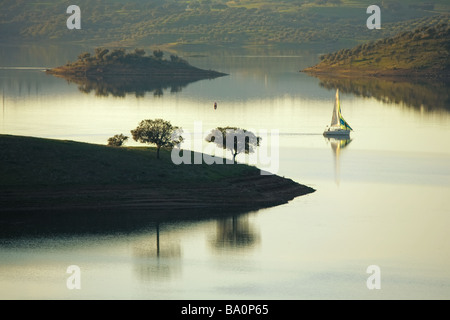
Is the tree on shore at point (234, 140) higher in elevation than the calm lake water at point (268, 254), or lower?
higher

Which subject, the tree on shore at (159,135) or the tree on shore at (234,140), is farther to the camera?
the tree on shore at (234,140)

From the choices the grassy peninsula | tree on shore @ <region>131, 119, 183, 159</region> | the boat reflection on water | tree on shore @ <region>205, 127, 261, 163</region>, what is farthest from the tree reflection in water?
the boat reflection on water

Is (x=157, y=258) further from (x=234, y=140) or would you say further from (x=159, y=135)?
(x=234, y=140)

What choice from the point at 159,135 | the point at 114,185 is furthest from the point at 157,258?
the point at 159,135

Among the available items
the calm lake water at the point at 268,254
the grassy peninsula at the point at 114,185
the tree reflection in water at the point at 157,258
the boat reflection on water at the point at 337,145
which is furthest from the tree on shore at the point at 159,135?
the boat reflection on water at the point at 337,145

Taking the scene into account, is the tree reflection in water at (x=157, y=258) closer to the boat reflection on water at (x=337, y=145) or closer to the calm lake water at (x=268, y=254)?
the calm lake water at (x=268, y=254)

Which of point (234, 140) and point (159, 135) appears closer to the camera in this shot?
point (159, 135)

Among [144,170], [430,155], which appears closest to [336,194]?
[144,170]

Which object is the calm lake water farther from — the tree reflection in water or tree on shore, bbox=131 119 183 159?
tree on shore, bbox=131 119 183 159
